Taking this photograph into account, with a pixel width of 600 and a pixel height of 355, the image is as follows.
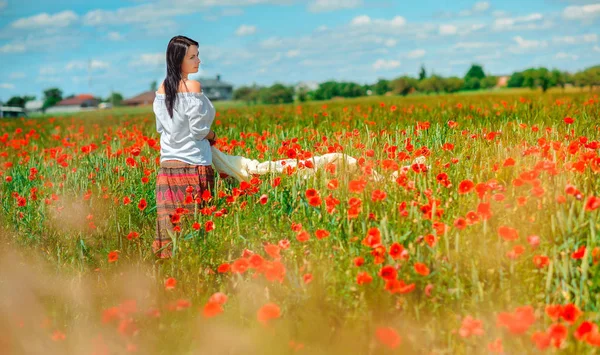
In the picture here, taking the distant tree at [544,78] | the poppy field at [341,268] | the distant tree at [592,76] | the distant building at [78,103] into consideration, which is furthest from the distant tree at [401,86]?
the distant building at [78,103]

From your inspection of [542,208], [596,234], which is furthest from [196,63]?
[596,234]

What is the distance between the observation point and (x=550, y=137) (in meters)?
5.64

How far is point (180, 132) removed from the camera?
489 cm

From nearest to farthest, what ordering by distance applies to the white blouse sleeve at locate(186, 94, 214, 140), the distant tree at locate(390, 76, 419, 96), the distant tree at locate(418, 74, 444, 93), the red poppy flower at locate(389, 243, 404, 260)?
the red poppy flower at locate(389, 243, 404, 260), the white blouse sleeve at locate(186, 94, 214, 140), the distant tree at locate(390, 76, 419, 96), the distant tree at locate(418, 74, 444, 93)

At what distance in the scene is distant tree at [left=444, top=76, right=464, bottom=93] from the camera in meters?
96.2

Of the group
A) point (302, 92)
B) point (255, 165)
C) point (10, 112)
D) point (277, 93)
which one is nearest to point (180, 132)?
point (255, 165)

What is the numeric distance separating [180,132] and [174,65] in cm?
55

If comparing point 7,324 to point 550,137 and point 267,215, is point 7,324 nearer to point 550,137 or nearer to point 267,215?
point 267,215

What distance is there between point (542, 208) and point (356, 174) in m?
1.35

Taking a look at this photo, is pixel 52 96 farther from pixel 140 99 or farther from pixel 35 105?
pixel 140 99

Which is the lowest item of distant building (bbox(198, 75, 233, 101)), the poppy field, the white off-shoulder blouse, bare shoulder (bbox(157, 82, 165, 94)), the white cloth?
the poppy field

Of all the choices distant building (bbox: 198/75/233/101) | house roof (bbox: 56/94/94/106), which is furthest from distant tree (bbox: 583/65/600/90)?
house roof (bbox: 56/94/94/106)

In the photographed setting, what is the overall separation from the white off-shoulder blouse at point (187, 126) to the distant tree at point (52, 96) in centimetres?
Result: 15035

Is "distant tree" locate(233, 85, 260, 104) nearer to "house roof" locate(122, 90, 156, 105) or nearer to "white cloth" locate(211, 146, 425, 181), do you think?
"house roof" locate(122, 90, 156, 105)
